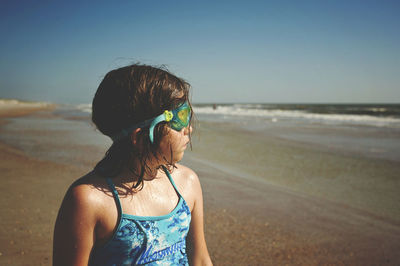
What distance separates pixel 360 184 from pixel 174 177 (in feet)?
17.3

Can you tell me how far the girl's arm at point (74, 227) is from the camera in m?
1.13

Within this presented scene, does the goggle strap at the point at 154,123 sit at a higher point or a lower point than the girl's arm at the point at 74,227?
higher

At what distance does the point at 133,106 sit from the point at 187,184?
2.00ft

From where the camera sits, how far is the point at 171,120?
4.68 ft

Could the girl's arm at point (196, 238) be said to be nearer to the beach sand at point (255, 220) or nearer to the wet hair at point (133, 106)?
the wet hair at point (133, 106)

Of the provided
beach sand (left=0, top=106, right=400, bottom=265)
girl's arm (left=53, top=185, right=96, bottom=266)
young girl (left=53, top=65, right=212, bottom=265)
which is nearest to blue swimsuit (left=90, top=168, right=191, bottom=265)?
young girl (left=53, top=65, right=212, bottom=265)

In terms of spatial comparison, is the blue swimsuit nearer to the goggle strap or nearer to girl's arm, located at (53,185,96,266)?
girl's arm, located at (53,185,96,266)

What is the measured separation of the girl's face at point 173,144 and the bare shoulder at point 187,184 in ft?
0.50

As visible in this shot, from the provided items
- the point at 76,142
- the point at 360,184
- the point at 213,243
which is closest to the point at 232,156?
the point at 360,184

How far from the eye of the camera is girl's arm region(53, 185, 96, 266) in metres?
1.13

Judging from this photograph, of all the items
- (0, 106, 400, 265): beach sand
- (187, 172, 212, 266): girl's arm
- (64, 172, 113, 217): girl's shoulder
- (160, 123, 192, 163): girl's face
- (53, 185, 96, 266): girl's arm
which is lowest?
(0, 106, 400, 265): beach sand

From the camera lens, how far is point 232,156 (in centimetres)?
825

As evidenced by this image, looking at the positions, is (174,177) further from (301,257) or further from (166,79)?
(301,257)

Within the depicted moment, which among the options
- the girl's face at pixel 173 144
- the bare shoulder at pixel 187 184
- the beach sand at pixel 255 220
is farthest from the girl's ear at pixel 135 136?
the beach sand at pixel 255 220
